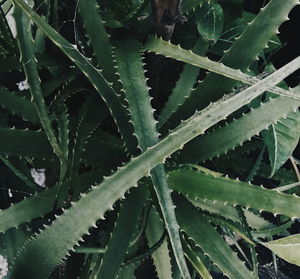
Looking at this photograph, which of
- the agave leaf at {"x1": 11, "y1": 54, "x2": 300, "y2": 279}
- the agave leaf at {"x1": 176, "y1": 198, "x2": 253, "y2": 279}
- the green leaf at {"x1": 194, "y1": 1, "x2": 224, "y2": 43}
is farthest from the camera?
the green leaf at {"x1": 194, "y1": 1, "x2": 224, "y2": 43}

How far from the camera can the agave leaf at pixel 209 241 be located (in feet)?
1.86

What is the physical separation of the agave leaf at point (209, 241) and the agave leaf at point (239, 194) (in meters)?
0.04

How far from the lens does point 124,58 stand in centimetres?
61

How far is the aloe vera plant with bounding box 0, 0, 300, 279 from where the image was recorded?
1.60ft

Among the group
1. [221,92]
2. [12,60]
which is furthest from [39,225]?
[221,92]

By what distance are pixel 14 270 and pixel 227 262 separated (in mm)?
273

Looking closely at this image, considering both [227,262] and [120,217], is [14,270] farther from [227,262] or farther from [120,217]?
[227,262]

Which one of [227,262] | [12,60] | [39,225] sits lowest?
[227,262]

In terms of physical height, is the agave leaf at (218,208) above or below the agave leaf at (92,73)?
below

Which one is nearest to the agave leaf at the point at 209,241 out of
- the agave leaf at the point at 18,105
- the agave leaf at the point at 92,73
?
the agave leaf at the point at 92,73

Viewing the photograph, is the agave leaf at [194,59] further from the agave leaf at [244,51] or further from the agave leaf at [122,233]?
the agave leaf at [122,233]

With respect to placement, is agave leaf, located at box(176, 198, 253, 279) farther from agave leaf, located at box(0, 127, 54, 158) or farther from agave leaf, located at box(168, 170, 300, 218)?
agave leaf, located at box(0, 127, 54, 158)

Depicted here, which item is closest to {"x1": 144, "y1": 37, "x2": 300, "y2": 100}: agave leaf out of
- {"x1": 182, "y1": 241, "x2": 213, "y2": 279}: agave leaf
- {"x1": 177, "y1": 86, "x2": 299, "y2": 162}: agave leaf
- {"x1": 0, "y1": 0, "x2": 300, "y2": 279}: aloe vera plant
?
{"x1": 0, "y1": 0, "x2": 300, "y2": 279}: aloe vera plant

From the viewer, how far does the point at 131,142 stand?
1.98 ft
